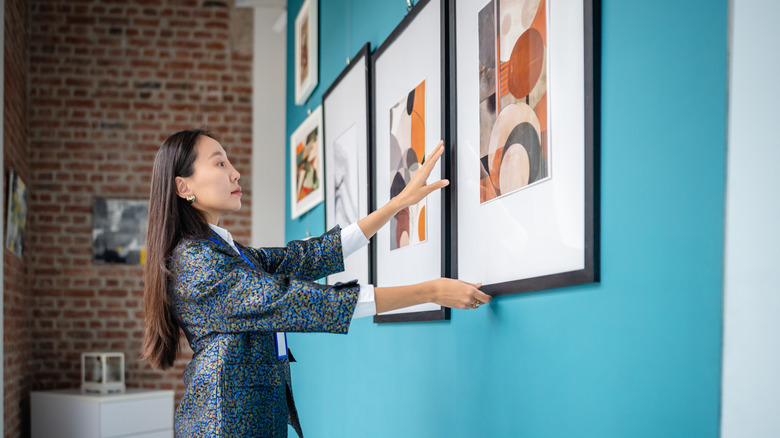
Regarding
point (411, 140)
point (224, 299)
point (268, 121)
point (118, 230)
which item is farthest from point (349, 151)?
point (118, 230)

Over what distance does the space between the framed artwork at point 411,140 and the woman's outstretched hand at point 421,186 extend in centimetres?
6

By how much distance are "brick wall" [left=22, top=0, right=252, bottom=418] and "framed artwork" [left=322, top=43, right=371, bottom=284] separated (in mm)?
2525

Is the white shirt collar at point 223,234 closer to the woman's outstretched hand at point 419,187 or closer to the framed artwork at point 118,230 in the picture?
the woman's outstretched hand at point 419,187

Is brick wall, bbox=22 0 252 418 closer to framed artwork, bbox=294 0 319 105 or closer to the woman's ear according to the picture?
framed artwork, bbox=294 0 319 105

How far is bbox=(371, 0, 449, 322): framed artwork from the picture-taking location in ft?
6.44

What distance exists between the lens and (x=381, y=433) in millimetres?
2402

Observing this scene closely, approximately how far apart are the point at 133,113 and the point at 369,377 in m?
3.75

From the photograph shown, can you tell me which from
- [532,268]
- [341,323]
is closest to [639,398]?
[532,268]

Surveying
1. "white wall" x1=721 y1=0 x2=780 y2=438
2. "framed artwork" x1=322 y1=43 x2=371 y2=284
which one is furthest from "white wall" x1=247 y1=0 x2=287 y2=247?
"white wall" x1=721 y1=0 x2=780 y2=438

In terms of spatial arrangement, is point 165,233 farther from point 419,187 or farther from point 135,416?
point 135,416

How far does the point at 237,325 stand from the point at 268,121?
4.14 m

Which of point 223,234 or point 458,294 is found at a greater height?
point 223,234

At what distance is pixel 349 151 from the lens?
9.17 ft

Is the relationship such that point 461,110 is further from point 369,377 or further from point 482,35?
point 369,377
